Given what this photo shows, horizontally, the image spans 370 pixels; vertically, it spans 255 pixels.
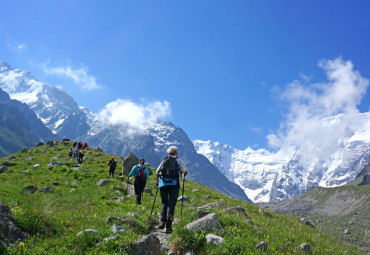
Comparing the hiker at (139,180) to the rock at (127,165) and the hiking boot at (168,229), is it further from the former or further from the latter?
the rock at (127,165)

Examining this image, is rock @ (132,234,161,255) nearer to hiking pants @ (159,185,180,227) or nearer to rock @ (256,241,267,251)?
rock @ (256,241,267,251)

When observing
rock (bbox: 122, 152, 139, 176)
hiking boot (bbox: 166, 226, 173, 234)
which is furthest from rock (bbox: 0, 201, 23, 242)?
rock (bbox: 122, 152, 139, 176)

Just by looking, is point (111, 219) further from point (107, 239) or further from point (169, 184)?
point (169, 184)

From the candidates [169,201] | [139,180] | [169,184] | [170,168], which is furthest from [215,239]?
[139,180]

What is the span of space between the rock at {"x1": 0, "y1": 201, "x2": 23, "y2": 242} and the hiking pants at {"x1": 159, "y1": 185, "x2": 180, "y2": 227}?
468 cm

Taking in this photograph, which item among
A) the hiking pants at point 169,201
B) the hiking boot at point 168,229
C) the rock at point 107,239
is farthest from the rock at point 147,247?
the hiking pants at point 169,201

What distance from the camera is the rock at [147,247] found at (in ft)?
22.0

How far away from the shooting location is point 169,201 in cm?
1000

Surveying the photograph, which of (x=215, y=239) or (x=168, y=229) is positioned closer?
(x=215, y=239)

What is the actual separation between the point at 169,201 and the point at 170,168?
1237 millimetres

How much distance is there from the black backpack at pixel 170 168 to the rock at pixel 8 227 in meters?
4.82

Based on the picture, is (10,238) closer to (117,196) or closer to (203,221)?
(203,221)

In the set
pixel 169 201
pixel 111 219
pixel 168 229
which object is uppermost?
pixel 169 201

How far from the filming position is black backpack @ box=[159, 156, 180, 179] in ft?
32.8
